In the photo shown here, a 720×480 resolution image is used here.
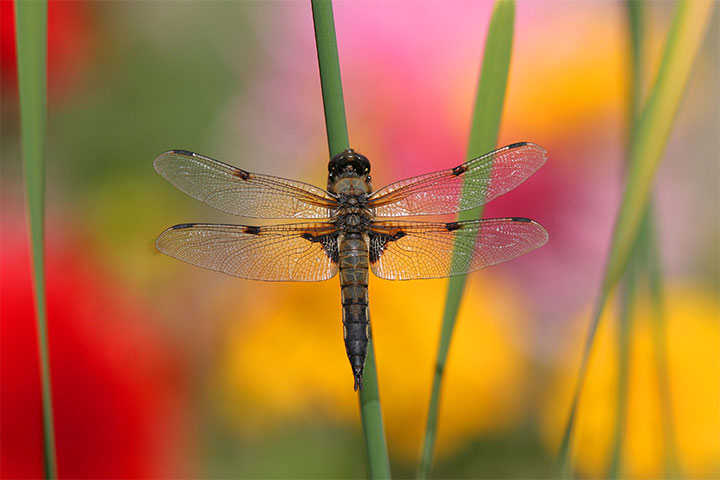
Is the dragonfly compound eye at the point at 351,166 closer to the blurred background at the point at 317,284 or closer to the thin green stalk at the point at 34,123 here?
the thin green stalk at the point at 34,123

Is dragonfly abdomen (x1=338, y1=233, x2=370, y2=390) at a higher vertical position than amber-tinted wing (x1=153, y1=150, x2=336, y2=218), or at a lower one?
lower

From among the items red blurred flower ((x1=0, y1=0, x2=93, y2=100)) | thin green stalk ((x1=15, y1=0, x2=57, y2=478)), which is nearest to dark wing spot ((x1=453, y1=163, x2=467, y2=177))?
thin green stalk ((x1=15, y1=0, x2=57, y2=478))

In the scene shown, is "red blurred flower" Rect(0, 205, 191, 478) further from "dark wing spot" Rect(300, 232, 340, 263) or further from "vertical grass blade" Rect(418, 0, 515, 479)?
"vertical grass blade" Rect(418, 0, 515, 479)

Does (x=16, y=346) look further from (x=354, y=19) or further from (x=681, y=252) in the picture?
(x=681, y=252)

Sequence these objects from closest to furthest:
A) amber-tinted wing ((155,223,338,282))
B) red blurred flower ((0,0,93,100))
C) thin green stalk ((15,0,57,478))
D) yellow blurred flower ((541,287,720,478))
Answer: thin green stalk ((15,0,57,478)), amber-tinted wing ((155,223,338,282)), yellow blurred flower ((541,287,720,478)), red blurred flower ((0,0,93,100))

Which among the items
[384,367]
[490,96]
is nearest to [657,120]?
[490,96]

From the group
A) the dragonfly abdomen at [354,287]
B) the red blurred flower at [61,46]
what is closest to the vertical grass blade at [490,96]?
the dragonfly abdomen at [354,287]

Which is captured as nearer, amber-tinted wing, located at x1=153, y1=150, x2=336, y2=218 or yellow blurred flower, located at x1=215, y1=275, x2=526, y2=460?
amber-tinted wing, located at x1=153, y1=150, x2=336, y2=218

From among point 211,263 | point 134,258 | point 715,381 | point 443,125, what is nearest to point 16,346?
point 134,258
